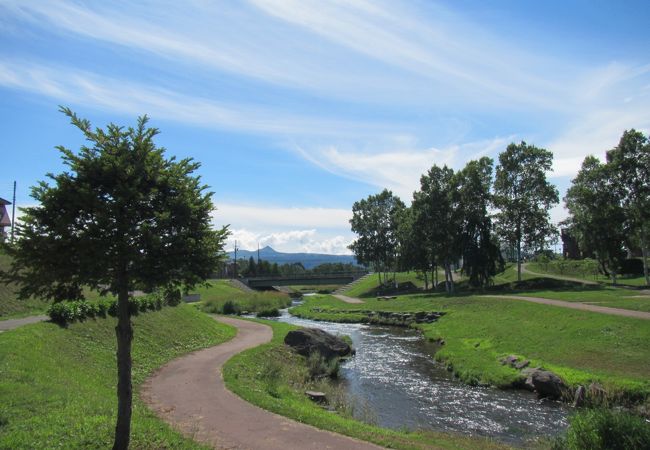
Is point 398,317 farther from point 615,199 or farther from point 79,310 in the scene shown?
point 79,310

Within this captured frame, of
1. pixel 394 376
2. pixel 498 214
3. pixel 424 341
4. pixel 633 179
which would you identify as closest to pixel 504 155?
pixel 498 214

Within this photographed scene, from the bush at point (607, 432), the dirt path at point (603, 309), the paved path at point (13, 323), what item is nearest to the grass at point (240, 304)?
the paved path at point (13, 323)

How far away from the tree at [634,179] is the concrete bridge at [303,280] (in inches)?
2438

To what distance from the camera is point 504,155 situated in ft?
191

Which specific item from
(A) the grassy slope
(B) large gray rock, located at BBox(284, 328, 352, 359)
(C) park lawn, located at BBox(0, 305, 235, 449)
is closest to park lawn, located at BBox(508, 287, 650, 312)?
(B) large gray rock, located at BBox(284, 328, 352, 359)

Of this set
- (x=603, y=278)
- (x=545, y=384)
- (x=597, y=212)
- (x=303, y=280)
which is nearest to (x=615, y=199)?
(x=597, y=212)

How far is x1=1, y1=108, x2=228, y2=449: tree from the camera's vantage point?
8086 millimetres

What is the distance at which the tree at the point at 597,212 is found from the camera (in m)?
49.3

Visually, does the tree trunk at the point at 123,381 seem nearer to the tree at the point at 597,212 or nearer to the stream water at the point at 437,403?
the stream water at the point at 437,403

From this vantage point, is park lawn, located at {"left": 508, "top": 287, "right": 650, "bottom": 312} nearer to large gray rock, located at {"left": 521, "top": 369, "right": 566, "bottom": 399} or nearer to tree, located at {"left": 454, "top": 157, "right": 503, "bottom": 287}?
large gray rock, located at {"left": 521, "top": 369, "right": 566, "bottom": 399}

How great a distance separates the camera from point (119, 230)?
27.1 feet

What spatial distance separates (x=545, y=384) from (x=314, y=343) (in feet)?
40.9

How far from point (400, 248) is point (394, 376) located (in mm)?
48150

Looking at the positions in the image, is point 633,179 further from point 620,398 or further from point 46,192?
point 46,192
